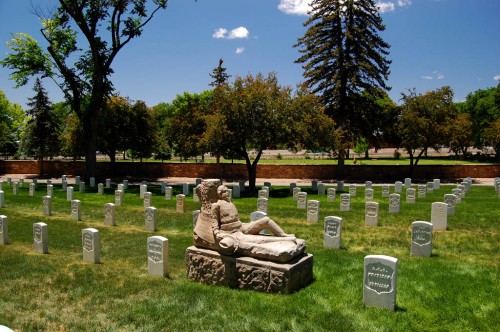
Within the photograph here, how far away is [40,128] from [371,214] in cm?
3578

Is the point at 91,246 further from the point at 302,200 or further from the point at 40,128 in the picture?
the point at 40,128

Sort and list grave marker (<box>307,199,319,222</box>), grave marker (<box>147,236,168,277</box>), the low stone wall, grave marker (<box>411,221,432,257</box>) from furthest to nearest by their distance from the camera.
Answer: the low stone wall
grave marker (<box>307,199,319,222</box>)
grave marker (<box>411,221,432,257</box>)
grave marker (<box>147,236,168,277</box>)

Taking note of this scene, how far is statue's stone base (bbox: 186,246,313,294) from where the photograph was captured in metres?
7.83

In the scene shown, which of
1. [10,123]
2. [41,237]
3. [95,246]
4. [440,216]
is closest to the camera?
[95,246]

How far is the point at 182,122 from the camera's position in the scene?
97.7 ft

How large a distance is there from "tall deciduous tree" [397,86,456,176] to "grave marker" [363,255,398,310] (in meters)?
27.3

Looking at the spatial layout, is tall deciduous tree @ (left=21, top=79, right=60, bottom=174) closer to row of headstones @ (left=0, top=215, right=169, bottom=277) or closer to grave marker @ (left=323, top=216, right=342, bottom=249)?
row of headstones @ (left=0, top=215, right=169, bottom=277)

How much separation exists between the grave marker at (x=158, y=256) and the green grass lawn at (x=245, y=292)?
0.24 metres

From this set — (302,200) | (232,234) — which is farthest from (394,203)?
(232,234)

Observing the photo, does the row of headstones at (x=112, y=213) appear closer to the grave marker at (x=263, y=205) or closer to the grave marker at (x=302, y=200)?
the grave marker at (x=263, y=205)

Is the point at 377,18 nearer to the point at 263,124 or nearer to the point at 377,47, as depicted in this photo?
the point at 377,47

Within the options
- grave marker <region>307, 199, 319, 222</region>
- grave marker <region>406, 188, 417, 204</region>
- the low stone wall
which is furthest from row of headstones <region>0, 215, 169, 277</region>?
the low stone wall

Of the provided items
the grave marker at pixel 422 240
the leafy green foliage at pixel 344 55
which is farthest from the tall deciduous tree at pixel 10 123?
the grave marker at pixel 422 240

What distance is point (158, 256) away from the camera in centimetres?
916
